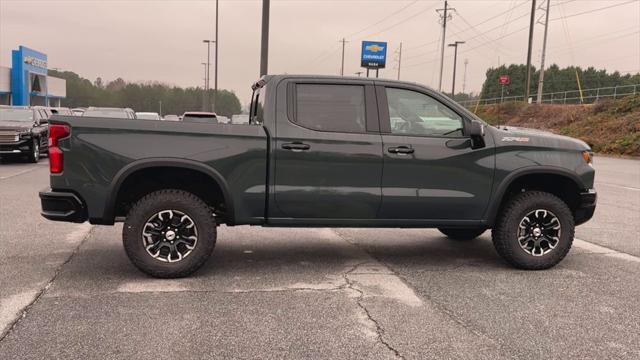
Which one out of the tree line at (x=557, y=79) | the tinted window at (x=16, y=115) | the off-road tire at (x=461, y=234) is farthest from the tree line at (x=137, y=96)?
the off-road tire at (x=461, y=234)

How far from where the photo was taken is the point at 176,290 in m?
4.75

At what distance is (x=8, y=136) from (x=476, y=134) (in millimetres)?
15358

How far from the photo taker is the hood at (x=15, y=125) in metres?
16.1

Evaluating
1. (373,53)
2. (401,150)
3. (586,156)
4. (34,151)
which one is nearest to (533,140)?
(586,156)

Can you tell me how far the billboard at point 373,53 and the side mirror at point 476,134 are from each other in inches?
1754

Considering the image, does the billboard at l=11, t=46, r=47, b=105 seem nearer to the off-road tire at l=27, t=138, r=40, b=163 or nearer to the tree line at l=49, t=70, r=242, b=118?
the off-road tire at l=27, t=138, r=40, b=163

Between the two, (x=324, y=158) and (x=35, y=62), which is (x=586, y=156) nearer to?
(x=324, y=158)

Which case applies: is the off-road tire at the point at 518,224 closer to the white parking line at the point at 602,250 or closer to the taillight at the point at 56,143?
the white parking line at the point at 602,250

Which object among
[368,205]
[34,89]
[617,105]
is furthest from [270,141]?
[34,89]

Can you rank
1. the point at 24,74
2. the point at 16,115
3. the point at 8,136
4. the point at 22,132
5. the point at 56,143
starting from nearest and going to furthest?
the point at 56,143, the point at 8,136, the point at 22,132, the point at 16,115, the point at 24,74

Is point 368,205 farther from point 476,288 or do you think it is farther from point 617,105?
point 617,105

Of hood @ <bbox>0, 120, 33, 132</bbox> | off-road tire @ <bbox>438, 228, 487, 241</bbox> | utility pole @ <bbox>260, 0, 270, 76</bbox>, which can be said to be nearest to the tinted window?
hood @ <bbox>0, 120, 33, 132</bbox>

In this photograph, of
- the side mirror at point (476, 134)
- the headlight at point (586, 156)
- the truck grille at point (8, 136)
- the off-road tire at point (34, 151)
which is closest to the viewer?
the side mirror at point (476, 134)

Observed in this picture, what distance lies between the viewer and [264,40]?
59.8 ft
